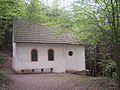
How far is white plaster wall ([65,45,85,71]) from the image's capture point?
82.8 feet

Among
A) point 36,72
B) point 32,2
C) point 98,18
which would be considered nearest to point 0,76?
point 32,2

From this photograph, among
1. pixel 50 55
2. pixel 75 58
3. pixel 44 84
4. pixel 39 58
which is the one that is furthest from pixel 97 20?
pixel 75 58

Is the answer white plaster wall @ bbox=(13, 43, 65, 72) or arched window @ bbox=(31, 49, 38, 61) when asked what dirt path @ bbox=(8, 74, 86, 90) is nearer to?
white plaster wall @ bbox=(13, 43, 65, 72)

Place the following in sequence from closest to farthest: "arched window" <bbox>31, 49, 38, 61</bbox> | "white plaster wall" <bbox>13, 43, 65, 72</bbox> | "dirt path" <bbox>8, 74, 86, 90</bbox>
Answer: "dirt path" <bbox>8, 74, 86, 90</bbox>
"white plaster wall" <bbox>13, 43, 65, 72</bbox>
"arched window" <bbox>31, 49, 38, 61</bbox>

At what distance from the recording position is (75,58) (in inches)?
1005

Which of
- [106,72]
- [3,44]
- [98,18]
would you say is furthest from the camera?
[3,44]

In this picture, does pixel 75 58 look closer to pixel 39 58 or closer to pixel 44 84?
pixel 39 58

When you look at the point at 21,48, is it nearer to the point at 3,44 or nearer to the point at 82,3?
the point at 3,44

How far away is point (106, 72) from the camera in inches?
706

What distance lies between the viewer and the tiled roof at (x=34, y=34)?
2330 cm

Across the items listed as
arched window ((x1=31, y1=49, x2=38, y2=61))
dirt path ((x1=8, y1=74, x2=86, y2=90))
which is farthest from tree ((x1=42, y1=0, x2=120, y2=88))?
arched window ((x1=31, y1=49, x2=38, y2=61))

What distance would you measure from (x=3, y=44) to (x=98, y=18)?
78.2ft

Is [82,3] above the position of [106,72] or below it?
above

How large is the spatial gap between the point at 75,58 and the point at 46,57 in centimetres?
352
